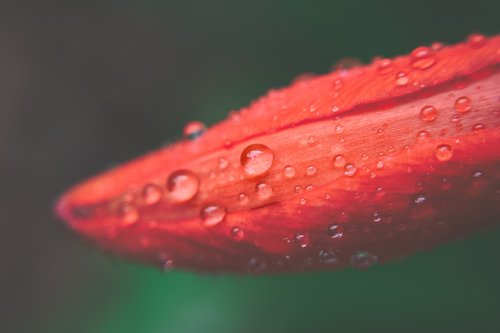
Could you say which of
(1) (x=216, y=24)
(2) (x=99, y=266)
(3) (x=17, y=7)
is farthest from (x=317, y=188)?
(3) (x=17, y=7)

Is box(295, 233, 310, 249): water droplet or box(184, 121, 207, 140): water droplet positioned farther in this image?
box(184, 121, 207, 140): water droplet

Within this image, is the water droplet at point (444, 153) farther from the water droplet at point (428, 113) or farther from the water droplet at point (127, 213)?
the water droplet at point (127, 213)

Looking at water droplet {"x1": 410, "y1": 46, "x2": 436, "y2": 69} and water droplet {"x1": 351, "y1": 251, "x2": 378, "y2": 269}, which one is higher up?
water droplet {"x1": 410, "y1": 46, "x2": 436, "y2": 69}

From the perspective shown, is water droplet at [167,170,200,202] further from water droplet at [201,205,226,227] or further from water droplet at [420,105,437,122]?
water droplet at [420,105,437,122]

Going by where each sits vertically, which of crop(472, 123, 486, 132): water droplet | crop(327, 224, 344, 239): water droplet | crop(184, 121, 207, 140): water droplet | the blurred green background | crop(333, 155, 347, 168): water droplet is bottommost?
crop(327, 224, 344, 239): water droplet

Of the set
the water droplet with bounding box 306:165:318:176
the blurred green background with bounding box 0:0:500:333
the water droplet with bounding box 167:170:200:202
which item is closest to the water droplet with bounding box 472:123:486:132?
the water droplet with bounding box 306:165:318:176

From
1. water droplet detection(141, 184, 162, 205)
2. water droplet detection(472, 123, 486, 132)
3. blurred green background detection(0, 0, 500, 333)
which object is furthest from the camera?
blurred green background detection(0, 0, 500, 333)

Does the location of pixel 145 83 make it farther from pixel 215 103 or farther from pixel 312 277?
pixel 312 277
